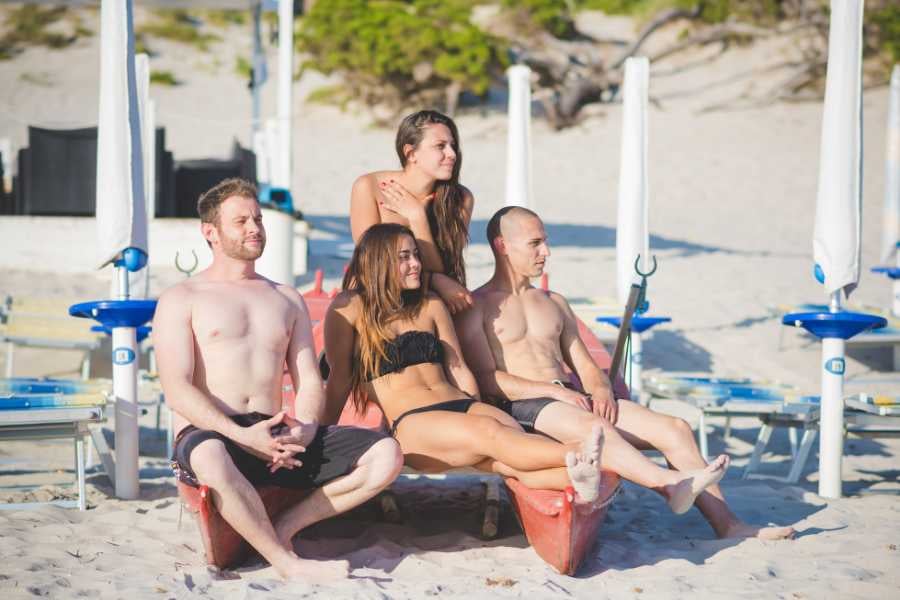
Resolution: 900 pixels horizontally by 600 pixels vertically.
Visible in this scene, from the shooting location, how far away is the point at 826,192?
204 inches

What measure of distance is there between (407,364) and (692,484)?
124 cm

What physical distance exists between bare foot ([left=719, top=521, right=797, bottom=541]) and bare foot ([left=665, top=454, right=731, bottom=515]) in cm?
67

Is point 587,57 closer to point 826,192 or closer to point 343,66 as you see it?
point 343,66

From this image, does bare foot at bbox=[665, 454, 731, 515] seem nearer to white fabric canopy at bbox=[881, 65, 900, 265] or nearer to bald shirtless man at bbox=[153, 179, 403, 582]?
bald shirtless man at bbox=[153, 179, 403, 582]

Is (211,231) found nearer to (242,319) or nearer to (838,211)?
(242,319)

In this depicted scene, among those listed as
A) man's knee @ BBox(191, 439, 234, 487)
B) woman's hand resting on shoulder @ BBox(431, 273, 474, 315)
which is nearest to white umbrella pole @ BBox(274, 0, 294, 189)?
woman's hand resting on shoulder @ BBox(431, 273, 474, 315)

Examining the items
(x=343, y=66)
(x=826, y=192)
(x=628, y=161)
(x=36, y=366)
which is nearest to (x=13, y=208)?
(x=36, y=366)

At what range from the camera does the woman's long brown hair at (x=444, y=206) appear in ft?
15.6

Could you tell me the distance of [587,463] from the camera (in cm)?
352

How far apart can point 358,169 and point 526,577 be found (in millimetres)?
16992

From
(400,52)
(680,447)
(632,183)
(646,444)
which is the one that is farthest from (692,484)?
(400,52)

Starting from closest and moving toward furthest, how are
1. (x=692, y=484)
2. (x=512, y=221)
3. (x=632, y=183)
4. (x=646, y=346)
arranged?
(x=692, y=484), (x=512, y=221), (x=632, y=183), (x=646, y=346)

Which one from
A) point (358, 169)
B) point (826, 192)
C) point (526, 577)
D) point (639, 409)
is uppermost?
point (358, 169)

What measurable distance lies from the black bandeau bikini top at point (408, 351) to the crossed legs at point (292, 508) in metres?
0.45
